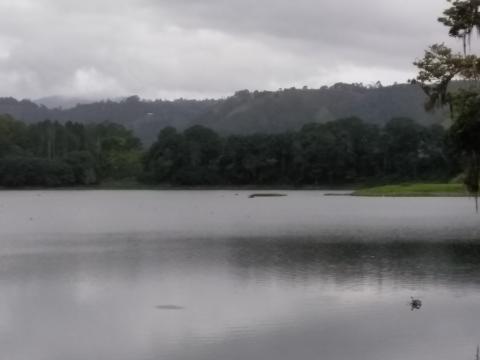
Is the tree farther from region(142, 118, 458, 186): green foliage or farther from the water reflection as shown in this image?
region(142, 118, 458, 186): green foliage

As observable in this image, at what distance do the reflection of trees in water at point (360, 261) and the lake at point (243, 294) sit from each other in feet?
0.22

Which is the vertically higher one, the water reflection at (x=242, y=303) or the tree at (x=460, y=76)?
the tree at (x=460, y=76)

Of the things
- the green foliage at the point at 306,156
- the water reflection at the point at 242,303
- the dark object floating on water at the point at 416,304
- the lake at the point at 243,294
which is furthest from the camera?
the green foliage at the point at 306,156

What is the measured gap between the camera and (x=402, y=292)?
23.8m

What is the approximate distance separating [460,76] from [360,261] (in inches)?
550

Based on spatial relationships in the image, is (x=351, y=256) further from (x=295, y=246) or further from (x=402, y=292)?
(x=402, y=292)

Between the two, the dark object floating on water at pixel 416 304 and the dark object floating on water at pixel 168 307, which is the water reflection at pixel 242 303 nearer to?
the dark object floating on water at pixel 168 307

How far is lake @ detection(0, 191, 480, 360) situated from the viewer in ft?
56.5

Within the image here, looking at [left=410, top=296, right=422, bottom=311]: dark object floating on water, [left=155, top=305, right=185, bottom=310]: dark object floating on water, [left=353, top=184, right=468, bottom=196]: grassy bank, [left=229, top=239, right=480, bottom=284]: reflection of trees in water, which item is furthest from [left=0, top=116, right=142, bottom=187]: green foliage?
[left=410, top=296, right=422, bottom=311]: dark object floating on water

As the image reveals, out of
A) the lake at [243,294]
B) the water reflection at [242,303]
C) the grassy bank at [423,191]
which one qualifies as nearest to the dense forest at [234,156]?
the grassy bank at [423,191]

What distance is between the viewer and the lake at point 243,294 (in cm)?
1723

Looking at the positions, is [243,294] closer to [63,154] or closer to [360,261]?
[360,261]

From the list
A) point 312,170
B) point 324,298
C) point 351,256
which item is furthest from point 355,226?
point 312,170

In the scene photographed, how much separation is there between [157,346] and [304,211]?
5027 cm
